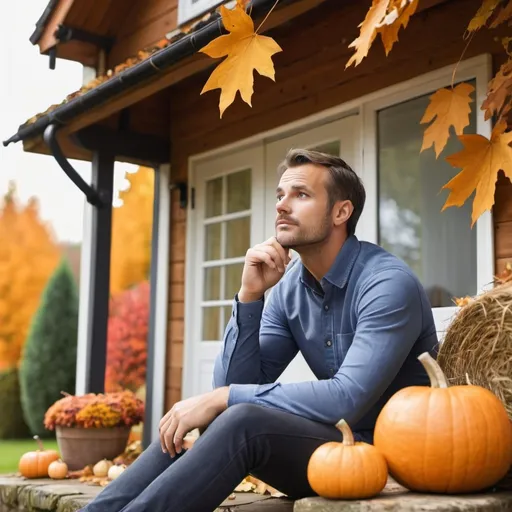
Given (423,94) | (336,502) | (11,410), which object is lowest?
(11,410)

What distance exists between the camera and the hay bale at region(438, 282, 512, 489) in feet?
6.86

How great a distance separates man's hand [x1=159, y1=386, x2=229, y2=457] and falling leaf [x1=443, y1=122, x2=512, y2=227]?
0.84 m

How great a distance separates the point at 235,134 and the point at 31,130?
1.27 m

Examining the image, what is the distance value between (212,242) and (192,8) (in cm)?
150

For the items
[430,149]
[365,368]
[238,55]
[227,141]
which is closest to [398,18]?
[238,55]

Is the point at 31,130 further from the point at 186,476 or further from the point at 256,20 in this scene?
the point at 186,476

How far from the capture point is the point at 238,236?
491cm

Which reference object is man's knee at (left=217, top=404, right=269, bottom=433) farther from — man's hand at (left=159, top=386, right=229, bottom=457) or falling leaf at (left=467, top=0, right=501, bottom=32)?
falling leaf at (left=467, top=0, right=501, bottom=32)

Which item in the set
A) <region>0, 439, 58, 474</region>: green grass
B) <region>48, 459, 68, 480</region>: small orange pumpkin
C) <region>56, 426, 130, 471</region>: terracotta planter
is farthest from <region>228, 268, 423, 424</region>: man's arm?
<region>0, 439, 58, 474</region>: green grass

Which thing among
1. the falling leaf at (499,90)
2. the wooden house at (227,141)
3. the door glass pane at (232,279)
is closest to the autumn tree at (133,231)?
the wooden house at (227,141)

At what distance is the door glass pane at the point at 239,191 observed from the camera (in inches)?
190

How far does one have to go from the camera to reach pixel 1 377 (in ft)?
40.7

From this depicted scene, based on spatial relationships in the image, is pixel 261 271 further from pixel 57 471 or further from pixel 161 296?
→ pixel 161 296

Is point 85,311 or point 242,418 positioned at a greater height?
point 85,311
